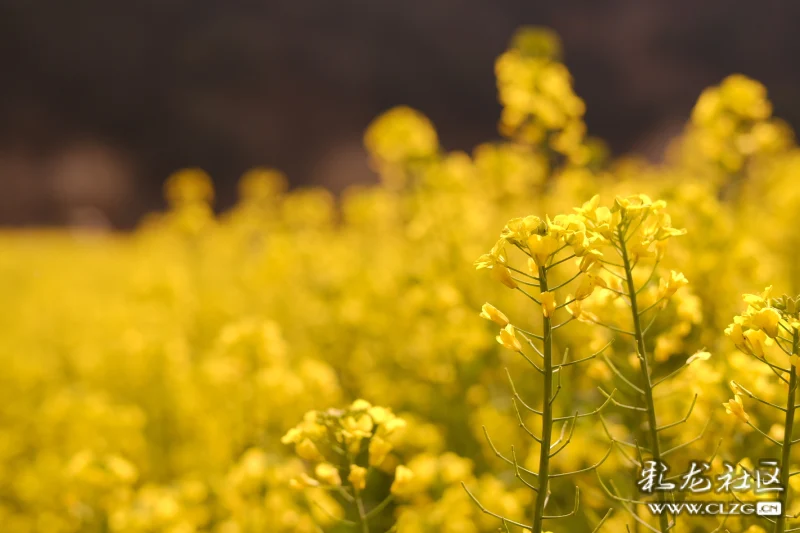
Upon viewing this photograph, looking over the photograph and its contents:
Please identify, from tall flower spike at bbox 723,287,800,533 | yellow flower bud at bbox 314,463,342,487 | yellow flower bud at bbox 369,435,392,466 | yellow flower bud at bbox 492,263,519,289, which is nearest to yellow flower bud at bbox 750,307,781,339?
tall flower spike at bbox 723,287,800,533

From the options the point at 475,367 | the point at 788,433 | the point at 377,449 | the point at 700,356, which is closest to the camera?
the point at 788,433

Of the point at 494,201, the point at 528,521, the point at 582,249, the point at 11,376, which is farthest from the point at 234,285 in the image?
the point at 582,249

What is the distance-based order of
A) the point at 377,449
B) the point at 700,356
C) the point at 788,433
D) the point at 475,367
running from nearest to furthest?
1. the point at 788,433
2. the point at 700,356
3. the point at 377,449
4. the point at 475,367

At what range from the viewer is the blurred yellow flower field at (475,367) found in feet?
3.85

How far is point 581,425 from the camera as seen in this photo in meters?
2.21

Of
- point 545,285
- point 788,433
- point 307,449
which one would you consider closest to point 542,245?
point 545,285

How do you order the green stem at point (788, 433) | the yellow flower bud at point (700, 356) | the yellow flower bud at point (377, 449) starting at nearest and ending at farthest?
1. the green stem at point (788, 433)
2. the yellow flower bud at point (700, 356)
3. the yellow flower bud at point (377, 449)

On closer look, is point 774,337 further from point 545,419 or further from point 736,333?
point 545,419

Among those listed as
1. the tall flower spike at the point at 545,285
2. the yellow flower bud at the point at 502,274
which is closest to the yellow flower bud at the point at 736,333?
the tall flower spike at the point at 545,285

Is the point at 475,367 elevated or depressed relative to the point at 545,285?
elevated

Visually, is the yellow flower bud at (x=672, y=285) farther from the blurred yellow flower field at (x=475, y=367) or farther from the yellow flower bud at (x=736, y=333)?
the yellow flower bud at (x=736, y=333)

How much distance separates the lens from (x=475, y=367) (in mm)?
2617

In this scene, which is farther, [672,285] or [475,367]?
[475,367]

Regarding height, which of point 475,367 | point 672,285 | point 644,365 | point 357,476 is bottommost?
point 357,476
